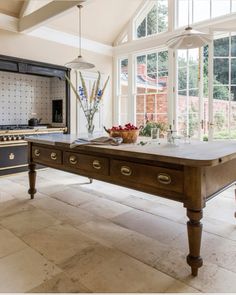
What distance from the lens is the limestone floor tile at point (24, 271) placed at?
1658 mm

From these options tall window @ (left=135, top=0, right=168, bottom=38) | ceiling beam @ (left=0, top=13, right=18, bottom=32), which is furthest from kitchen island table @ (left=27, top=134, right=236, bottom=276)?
tall window @ (left=135, top=0, right=168, bottom=38)

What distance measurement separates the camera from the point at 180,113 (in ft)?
17.2

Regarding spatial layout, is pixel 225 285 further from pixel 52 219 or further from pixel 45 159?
pixel 45 159

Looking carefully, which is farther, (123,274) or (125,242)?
(125,242)

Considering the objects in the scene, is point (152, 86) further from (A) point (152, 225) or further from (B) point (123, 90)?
(A) point (152, 225)

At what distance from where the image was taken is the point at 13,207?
3082mm

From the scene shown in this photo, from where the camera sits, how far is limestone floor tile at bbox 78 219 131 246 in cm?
230

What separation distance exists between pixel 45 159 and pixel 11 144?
187 cm

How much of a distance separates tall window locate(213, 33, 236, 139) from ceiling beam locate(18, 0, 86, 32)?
7.91 ft

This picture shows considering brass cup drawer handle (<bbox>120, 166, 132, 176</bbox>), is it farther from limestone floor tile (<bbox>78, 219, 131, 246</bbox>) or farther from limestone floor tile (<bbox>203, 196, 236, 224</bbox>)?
limestone floor tile (<bbox>203, 196, 236, 224</bbox>)

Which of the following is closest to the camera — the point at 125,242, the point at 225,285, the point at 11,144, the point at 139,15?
the point at 225,285

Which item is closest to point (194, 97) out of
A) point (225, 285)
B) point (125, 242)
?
point (125, 242)

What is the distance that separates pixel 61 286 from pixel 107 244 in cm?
63

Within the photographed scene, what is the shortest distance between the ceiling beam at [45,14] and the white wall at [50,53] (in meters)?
0.26
